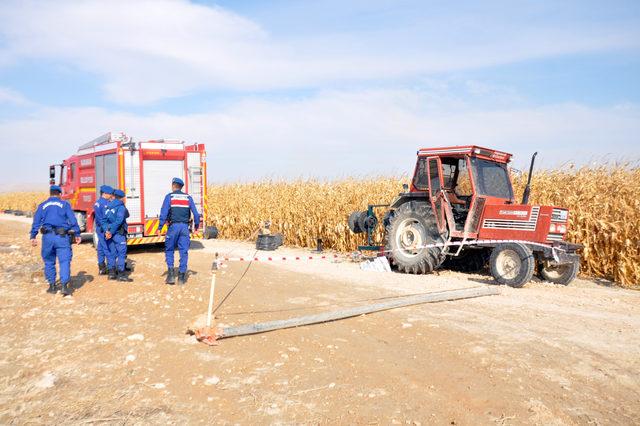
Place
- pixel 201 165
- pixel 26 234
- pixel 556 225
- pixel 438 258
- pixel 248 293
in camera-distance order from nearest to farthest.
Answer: pixel 248 293
pixel 556 225
pixel 438 258
pixel 201 165
pixel 26 234

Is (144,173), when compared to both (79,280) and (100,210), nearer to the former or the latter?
(100,210)

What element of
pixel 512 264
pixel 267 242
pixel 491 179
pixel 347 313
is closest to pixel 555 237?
pixel 512 264

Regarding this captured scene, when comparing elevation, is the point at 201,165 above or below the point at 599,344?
above

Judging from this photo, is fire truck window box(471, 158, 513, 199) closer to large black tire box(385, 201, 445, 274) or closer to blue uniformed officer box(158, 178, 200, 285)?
large black tire box(385, 201, 445, 274)

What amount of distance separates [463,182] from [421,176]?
91 cm

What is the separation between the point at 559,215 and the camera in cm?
840

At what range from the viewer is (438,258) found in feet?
30.4

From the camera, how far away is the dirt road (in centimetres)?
366

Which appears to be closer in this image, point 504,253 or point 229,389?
point 229,389

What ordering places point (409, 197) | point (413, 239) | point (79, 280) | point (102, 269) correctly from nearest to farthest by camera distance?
point (79, 280)
point (102, 269)
point (413, 239)
point (409, 197)

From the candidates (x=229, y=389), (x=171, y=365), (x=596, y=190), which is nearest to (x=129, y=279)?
(x=171, y=365)

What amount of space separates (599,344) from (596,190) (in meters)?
6.01

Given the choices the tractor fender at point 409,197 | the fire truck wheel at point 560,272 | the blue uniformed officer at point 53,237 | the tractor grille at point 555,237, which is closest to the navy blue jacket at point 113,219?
the blue uniformed officer at point 53,237

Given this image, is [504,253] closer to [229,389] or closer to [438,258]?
[438,258]
